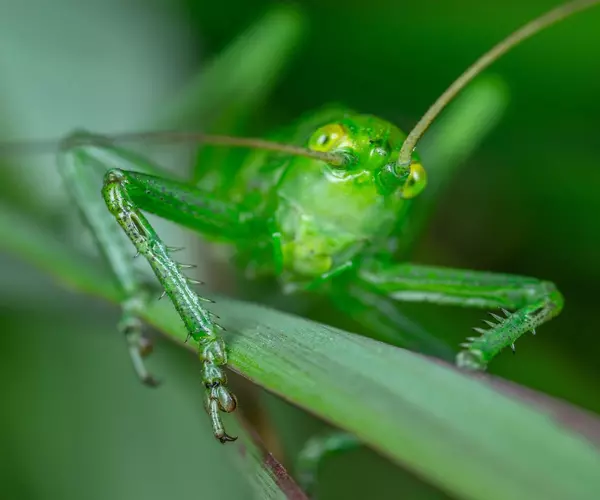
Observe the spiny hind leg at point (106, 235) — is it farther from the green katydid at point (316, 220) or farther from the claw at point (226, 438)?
the claw at point (226, 438)

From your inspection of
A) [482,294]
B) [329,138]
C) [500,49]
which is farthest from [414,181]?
[500,49]

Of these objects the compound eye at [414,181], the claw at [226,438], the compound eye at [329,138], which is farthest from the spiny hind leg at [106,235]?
the compound eye at [414,181]

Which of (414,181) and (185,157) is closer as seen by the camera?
(414,181)

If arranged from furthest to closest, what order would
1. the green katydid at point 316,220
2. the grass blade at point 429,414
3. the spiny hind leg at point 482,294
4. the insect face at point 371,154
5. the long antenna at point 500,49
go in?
1. the insect face at point 371,154
2. the green katydid at point 316,220
3. the spiny hind leg at point 482,294
4. the long antenna at point 500,49
5. the grass blade at point 429,414

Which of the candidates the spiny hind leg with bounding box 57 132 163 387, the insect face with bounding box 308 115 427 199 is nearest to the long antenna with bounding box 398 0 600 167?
the insect face with bounding box 308 115 427 199

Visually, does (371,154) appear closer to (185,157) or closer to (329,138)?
(329,138)

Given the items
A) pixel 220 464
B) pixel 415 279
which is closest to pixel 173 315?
pixel 220 464
